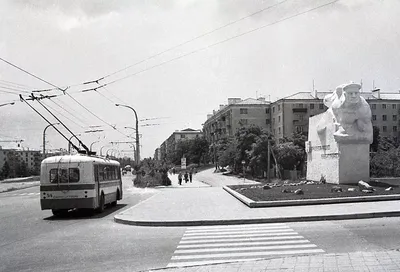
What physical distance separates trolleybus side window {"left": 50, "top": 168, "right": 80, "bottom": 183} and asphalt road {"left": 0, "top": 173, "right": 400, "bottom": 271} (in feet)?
7.51

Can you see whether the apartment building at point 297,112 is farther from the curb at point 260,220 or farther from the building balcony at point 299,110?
the curb at point 260,220

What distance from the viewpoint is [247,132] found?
59.3m

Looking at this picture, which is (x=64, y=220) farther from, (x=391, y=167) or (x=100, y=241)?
(x=391, y=167)

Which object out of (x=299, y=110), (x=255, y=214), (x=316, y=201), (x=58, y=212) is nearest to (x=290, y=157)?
(x=299, y=110)

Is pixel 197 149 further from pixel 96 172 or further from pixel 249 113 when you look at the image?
pixel 96 172

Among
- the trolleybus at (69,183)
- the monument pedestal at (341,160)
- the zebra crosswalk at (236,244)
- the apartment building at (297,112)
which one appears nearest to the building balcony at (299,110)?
the apartment building at (297,112)

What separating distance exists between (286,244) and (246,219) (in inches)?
148

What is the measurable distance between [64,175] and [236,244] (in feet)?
30.1

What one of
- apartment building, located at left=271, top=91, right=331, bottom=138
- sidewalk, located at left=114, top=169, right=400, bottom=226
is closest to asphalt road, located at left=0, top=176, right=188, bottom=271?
sidewalk, located at left=114, top=169, right=400, bottom=226

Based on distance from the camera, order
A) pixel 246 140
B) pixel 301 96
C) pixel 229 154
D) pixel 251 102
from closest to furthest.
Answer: pixel 246 140
pixel 229 154
pixel 301 96
pixel 251 102

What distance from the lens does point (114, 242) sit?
10.2 meters

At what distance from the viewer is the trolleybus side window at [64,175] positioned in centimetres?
1630

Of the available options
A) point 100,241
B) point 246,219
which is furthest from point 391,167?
point 100,241

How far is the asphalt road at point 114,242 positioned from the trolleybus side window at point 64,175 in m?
2.29
